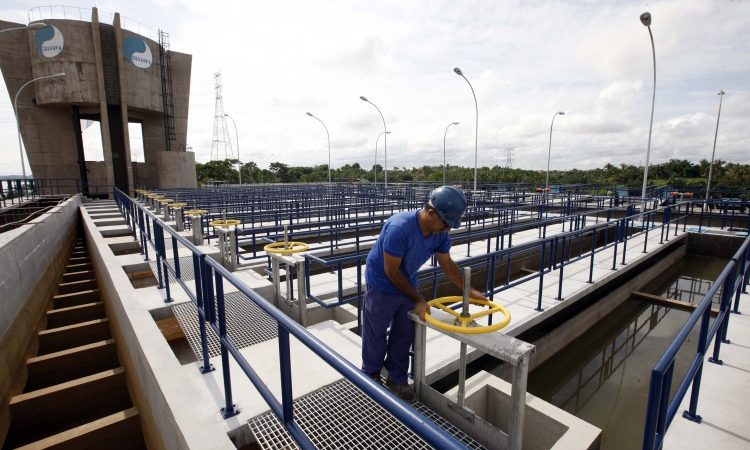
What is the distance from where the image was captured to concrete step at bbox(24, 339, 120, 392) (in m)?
5.31

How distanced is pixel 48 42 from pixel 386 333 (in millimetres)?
29982

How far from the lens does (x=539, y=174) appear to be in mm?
54781

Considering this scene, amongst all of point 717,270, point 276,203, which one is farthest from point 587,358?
point 276,203

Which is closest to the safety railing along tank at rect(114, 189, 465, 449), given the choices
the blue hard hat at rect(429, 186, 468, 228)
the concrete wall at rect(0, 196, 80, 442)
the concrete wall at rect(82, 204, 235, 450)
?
the concrete wall at rect(82, 204, 235, 450)

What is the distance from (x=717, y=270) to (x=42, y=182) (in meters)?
33.4

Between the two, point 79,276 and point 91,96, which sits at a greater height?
point 91,96

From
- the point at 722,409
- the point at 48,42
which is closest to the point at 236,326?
the point at 722,409

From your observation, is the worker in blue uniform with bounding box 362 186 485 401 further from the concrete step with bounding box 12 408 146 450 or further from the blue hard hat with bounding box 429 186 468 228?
the concrete step with bounding box 12 408 146 450

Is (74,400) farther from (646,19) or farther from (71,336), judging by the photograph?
(646,19)

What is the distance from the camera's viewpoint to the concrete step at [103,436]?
12.1ft

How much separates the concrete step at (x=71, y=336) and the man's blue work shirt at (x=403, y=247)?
20.5ft

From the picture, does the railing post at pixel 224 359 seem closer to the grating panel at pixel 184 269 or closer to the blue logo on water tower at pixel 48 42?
the grating panel at pixel 184 269

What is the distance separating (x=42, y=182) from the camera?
75.0 feet

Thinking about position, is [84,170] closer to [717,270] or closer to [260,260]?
[260,260]
